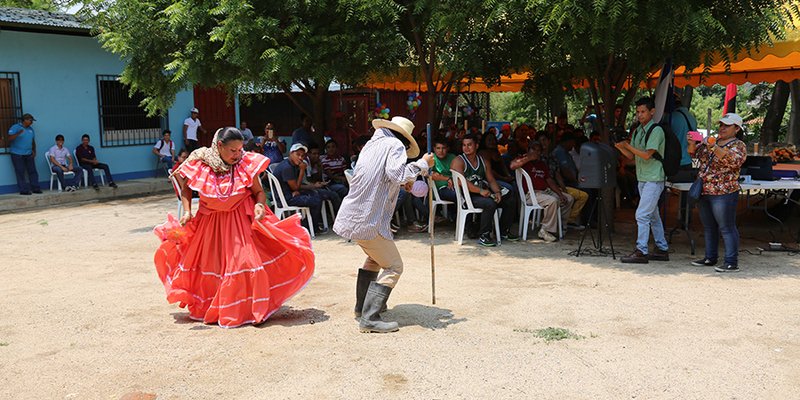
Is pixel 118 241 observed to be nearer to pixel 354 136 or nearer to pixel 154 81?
pixel 154 81

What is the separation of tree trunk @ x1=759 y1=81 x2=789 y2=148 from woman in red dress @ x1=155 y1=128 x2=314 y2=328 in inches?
745

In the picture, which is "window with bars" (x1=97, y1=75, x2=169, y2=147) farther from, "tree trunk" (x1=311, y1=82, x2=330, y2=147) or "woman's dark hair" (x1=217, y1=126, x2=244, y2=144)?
"woman's dark hair" (x1=217, y1=126, x2=244, y2=144)

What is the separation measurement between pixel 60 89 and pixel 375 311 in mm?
12773

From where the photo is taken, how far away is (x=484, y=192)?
9.23 meters

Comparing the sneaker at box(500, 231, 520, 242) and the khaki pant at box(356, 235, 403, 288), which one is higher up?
the khaki pant at box(356, 235, 403, 288)

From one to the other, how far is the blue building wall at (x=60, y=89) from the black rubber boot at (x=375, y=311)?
1170 centimetres

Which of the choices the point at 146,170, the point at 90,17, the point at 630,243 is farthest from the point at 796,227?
the point at 146,170

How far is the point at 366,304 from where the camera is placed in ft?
18.2

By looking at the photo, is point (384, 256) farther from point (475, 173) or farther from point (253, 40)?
point (253, 40)

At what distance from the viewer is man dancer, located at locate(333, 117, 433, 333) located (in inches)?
209

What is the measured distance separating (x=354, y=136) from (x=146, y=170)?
5.39 meters

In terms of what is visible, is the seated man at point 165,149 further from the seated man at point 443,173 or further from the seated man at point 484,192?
the seated man at point 484,192

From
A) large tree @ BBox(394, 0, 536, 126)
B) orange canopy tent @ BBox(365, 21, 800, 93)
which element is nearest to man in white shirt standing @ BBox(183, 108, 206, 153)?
orange canopy tent @ BBox(365, 21, 800, 93)

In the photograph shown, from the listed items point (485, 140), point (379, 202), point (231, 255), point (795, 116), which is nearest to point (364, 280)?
point (379, 202)
